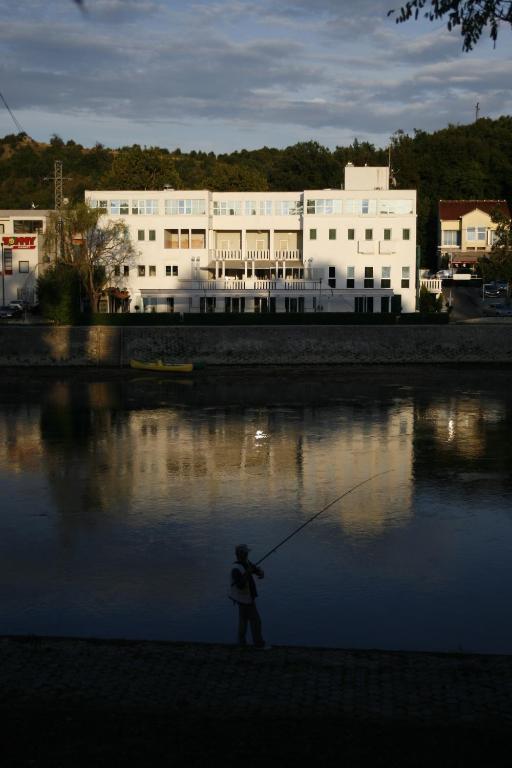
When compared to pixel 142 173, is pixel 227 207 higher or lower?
lower

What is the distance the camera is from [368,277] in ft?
259

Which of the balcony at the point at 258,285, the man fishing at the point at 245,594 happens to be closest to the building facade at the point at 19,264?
the balcony at the point at 258,285

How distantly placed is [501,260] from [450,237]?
2345cm

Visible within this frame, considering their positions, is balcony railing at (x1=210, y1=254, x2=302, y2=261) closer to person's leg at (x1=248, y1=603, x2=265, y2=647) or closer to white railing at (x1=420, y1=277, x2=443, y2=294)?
white railing at (x1=420, y1=277, x2=443, y2=294)

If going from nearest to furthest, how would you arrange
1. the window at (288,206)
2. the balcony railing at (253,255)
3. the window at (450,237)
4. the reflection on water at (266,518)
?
the reflection on water at (266,518) → the balcony railing at (253,255) → the window at (288,206) → the window at (450,237)

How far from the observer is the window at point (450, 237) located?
109 m

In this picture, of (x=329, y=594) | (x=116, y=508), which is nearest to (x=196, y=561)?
(x=329, y=594)

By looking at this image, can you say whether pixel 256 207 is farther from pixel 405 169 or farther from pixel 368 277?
pixel 405 169

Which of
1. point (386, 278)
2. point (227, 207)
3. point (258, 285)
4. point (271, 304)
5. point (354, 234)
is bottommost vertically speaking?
point (271, 304)

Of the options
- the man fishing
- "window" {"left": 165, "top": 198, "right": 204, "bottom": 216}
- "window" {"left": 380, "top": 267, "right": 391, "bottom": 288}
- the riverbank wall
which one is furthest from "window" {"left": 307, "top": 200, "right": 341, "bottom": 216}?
the man fishing

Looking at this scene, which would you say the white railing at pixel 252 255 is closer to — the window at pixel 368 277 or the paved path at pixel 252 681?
the window at pixel 368 277

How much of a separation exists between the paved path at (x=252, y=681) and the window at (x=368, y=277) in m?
67.0

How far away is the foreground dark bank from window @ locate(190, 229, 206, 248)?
6878 cm

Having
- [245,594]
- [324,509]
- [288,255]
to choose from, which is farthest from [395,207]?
[245,594]
